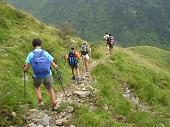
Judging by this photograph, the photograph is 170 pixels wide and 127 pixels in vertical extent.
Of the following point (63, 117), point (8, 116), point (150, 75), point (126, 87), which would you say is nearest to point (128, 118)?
point (63, 117)

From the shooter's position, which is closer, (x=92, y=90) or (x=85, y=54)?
(x=92, y=90)

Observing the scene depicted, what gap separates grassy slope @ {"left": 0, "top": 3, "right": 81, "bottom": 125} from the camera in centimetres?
1561

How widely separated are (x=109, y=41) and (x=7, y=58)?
2401 centimetres

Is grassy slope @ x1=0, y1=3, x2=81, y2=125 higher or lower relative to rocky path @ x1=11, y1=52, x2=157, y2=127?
higher

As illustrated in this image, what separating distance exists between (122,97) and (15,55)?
6.64 m

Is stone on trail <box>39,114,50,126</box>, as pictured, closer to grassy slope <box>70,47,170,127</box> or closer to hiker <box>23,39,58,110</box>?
grassy slope <box>70,47,170,127</box>

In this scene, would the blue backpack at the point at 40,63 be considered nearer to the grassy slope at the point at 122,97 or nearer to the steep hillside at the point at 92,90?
the steep hillside at the point at 92,90

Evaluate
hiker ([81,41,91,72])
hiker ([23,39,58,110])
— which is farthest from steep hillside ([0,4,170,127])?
hiker ([23,39,58,110])

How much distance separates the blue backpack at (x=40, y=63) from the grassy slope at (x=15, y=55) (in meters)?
1.73

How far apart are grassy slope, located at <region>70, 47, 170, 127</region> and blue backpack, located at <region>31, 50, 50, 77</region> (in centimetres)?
211

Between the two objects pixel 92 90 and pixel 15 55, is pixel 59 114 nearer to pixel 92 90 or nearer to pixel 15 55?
pixel 92 90

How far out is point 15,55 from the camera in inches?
936

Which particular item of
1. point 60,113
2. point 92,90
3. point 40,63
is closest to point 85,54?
point 92,90

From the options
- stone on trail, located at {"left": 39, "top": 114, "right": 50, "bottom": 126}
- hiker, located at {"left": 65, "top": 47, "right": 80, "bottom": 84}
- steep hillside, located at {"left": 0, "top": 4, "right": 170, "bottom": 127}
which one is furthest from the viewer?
hiker, located at {"left": 65, "top": 47, "right": 80, "bottom": 84}
